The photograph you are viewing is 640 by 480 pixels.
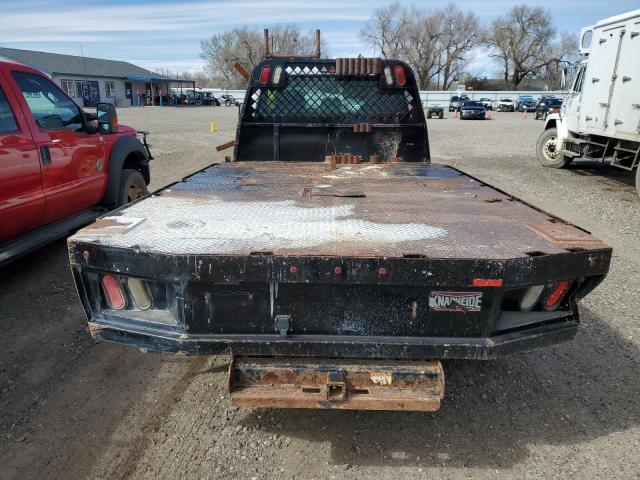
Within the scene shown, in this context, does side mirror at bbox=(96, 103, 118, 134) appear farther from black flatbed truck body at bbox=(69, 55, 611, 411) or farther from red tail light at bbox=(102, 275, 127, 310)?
red tail light at bbox=(102, 275, 127, 310)

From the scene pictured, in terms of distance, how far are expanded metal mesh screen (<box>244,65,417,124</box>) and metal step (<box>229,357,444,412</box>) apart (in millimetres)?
3257

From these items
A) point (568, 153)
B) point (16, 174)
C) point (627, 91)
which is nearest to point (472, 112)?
point (568, 153)

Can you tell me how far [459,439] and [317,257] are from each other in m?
1.51

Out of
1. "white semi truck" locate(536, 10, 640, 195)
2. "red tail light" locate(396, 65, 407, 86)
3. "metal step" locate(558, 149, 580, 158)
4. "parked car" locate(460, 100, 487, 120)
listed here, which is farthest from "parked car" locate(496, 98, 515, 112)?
"red tail light" locate(396, 65, 407, 86)

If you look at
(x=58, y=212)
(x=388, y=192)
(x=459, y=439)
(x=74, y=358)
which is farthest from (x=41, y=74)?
(x=459, y=439)

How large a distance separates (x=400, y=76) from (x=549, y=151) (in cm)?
1056

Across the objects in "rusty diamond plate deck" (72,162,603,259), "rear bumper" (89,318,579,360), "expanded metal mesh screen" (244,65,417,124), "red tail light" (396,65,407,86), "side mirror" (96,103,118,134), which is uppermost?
"red tail light" (396,65,407,86)

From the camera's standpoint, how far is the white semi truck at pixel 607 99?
9.35 m

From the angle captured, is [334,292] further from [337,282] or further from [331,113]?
[331,113]

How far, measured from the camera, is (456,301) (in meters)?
2.21

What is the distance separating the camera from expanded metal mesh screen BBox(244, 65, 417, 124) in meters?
5.02

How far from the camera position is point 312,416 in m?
2.98

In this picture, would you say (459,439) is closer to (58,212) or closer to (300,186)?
(300,186)

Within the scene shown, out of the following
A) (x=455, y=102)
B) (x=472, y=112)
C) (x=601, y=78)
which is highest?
(x=601, y=78)
